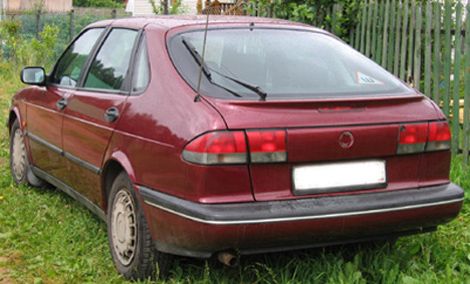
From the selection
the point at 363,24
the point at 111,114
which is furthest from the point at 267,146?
the point at 363,24

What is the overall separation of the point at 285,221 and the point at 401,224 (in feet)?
2.33

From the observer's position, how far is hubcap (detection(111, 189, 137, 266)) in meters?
3.91

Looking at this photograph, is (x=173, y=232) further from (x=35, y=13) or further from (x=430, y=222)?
(x=35, y=13)

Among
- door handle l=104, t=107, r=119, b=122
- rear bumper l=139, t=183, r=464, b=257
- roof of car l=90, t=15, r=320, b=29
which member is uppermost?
roof of car l=90, t=15, r=320, b=29

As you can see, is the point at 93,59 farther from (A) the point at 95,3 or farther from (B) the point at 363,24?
(A) the point at 95,3

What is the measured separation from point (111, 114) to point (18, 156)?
8.45ft

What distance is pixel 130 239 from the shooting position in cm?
392

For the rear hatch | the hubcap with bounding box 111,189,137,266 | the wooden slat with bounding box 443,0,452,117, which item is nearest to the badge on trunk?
the rear hatch

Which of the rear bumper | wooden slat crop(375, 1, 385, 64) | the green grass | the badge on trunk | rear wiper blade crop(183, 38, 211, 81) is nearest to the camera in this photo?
the rear bumper

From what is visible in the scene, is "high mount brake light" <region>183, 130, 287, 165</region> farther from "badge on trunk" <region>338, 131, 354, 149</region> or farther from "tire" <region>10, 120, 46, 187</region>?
"tire" <region>10, 120, 46, 187</region>

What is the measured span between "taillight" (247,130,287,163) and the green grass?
0.78m

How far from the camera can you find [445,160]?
3809mm

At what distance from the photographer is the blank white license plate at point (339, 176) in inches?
133

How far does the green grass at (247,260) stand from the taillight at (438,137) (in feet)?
2.30
